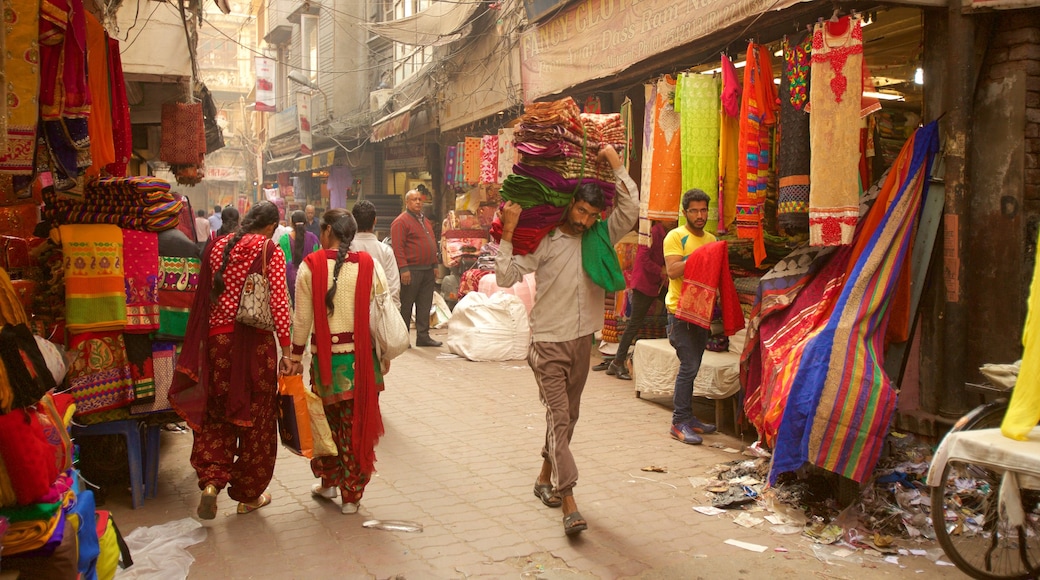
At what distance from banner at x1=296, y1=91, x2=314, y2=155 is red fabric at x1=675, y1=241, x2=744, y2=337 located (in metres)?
19.7

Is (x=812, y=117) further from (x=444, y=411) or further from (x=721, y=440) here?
(x=444, y=411)

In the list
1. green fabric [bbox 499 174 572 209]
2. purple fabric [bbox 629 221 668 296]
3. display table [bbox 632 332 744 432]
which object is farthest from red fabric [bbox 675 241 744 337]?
green fabric [bbox 499 174 572 209]

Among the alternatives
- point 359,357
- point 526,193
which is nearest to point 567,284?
point 526,193

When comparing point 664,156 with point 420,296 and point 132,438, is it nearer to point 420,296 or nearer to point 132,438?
point 420,296

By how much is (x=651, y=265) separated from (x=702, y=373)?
1.95 metres

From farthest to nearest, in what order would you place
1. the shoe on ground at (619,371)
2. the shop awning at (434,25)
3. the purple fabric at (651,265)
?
the shop awning at (434,25) → the shoe on ground at (619,371) → the purple fabric at (651,265)

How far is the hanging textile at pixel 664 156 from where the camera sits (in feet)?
25.2

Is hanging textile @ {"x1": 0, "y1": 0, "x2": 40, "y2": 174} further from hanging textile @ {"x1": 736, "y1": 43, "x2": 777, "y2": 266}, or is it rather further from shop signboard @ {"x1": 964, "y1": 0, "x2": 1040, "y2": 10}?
shop signboard @ {"x1": 964, "y1": 0, "x2": 1040, "y2": 10}

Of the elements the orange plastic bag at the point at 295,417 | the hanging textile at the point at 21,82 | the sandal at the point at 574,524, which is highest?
the hanging textile at the point at 21,82

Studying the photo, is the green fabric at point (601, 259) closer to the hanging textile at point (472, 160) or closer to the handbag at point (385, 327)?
the handbag at point (385, 327)

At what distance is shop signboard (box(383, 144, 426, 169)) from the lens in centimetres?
2025

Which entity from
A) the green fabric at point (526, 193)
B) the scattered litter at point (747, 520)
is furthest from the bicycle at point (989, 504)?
the green fabric at point (526, 193)

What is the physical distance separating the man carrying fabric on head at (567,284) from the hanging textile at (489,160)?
26.0 feet

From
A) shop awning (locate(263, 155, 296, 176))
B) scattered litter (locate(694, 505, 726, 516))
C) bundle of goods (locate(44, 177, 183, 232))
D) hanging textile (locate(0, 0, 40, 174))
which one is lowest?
scattered litter (locate(694, 505, 726, 516))
